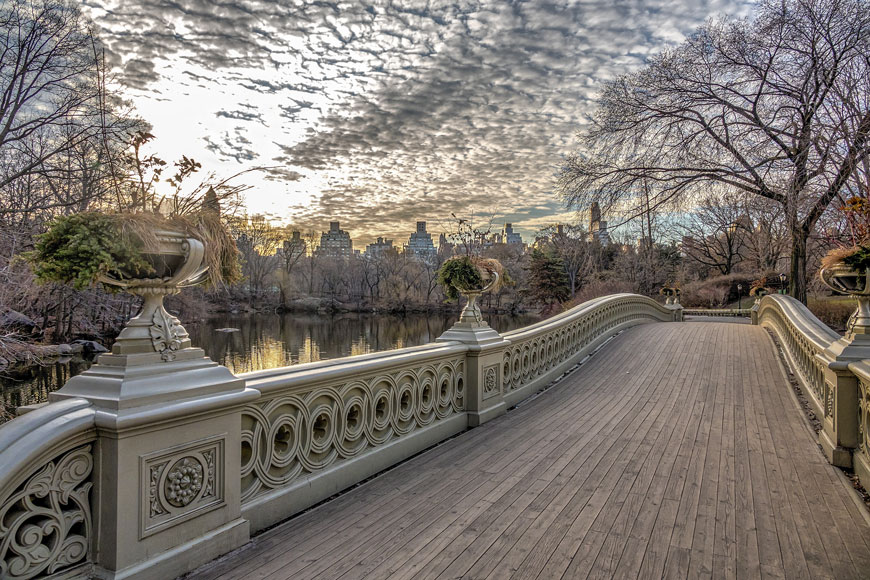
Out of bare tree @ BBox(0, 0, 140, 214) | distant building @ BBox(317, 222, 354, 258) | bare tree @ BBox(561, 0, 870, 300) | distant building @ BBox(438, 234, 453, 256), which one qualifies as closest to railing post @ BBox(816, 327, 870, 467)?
bare tree @ BBox(561, 0, 870, 300)

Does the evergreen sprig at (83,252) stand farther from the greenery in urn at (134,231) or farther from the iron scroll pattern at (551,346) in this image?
the iron scroll pattern at (551,346)

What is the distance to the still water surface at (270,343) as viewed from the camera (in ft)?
53.1

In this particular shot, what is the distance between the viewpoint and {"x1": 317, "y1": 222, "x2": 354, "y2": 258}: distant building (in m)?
69.8

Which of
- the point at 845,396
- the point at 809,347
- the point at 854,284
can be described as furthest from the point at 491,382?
the point at 809,347

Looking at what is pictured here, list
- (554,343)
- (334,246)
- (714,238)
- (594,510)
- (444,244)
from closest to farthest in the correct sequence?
(594,510)
(554,343)
(444,244)
(714,238)
(334,246)

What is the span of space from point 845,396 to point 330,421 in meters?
4.47

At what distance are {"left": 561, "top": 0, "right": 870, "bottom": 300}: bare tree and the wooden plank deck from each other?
27.4 ft

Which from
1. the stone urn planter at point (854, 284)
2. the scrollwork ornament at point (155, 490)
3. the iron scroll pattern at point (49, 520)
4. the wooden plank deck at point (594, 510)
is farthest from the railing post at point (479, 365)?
the iron scroll pattern at point (49, 520)

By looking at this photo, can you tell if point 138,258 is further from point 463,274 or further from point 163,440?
point 463,274

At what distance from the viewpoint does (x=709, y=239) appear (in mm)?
42250

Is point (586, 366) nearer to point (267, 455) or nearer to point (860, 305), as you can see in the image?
point (860, 305)

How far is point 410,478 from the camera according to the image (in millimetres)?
3994

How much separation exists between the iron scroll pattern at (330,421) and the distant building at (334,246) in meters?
61.5

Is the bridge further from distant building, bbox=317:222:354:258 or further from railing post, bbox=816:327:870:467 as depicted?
distant building, bbox=317:222:354:258
